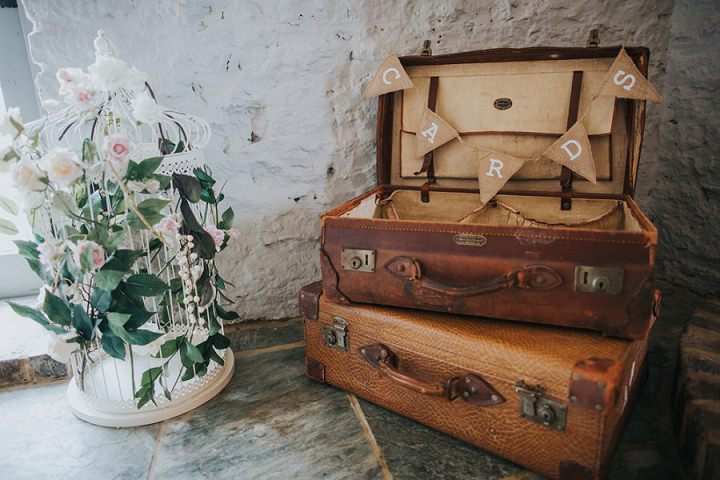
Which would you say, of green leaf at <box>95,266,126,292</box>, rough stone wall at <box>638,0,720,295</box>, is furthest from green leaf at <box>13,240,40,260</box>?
rough stone wall at <box>638,0,720,295</box>

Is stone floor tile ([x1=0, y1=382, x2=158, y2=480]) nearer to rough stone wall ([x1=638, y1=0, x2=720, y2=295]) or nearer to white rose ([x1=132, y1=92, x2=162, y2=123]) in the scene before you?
white rose ([x1=132, y1=92, x2=162, y2=123])

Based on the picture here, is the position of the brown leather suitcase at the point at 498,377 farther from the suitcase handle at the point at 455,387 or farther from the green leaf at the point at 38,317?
the green leaf at the point at 38,317

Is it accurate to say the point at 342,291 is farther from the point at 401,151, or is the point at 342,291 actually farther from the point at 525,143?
the point at 525,143

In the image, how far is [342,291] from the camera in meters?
1.31

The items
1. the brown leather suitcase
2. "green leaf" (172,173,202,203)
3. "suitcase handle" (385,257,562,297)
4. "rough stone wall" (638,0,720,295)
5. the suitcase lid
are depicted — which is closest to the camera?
the brown leather suitcase

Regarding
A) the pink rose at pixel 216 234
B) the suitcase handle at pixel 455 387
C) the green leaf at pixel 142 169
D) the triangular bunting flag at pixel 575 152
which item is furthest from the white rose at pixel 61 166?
the triangular bunting flag at pixel 575 152

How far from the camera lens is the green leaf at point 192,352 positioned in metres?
1.24

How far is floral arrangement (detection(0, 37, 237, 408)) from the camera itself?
108 cm

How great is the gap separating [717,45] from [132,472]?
2.07 meters

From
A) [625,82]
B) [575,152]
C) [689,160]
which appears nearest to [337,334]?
[575,152]

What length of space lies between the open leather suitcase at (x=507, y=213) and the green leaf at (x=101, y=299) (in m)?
0.50

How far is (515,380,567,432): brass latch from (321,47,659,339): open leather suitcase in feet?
0.56

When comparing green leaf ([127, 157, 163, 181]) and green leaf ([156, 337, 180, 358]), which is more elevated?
green leaf ([127, 157, 163, 181])

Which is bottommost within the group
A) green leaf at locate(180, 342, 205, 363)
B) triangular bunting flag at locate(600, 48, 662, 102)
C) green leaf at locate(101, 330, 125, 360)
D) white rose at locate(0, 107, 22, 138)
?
green leaf at locate(180, 342, 205, 363)
